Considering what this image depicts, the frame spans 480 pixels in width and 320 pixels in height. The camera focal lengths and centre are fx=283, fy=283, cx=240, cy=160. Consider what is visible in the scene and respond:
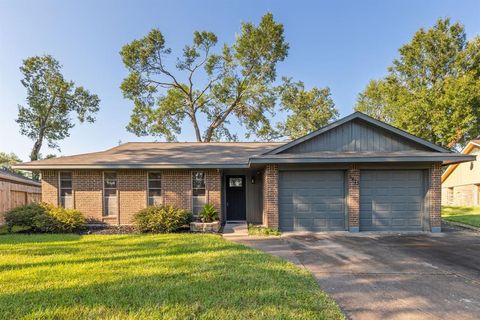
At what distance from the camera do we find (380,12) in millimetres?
15742

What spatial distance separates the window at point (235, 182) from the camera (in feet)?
42.2

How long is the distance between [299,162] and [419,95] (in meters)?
22.2

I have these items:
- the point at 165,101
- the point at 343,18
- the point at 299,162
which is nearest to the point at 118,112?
the point at 165,101

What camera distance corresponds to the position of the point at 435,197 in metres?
9.85

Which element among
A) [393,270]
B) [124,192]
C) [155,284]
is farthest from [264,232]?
[124,192]

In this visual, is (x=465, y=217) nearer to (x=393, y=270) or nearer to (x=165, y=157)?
(x=393, y=270)

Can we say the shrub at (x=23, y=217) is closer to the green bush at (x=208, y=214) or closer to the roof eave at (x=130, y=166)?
the roof eave at (x=130, y=166)

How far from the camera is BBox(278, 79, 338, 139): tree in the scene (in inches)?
1140

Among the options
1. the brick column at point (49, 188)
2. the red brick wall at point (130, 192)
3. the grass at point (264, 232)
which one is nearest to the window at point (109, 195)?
the red brick wall at point (130, 192)

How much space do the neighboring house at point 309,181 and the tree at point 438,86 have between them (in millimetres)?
18174

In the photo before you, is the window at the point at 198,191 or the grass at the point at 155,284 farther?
the window at the point at 198,191

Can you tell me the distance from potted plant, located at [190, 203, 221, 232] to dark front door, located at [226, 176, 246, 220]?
1.91m

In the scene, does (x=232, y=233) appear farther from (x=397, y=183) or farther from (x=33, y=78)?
(x=33, y=78)

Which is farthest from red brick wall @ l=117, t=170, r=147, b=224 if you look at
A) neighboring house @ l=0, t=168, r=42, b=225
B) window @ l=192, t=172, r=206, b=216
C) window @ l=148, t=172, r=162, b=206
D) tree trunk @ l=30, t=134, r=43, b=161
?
tree trunk @ l=30, t=134, r=43, b=161
